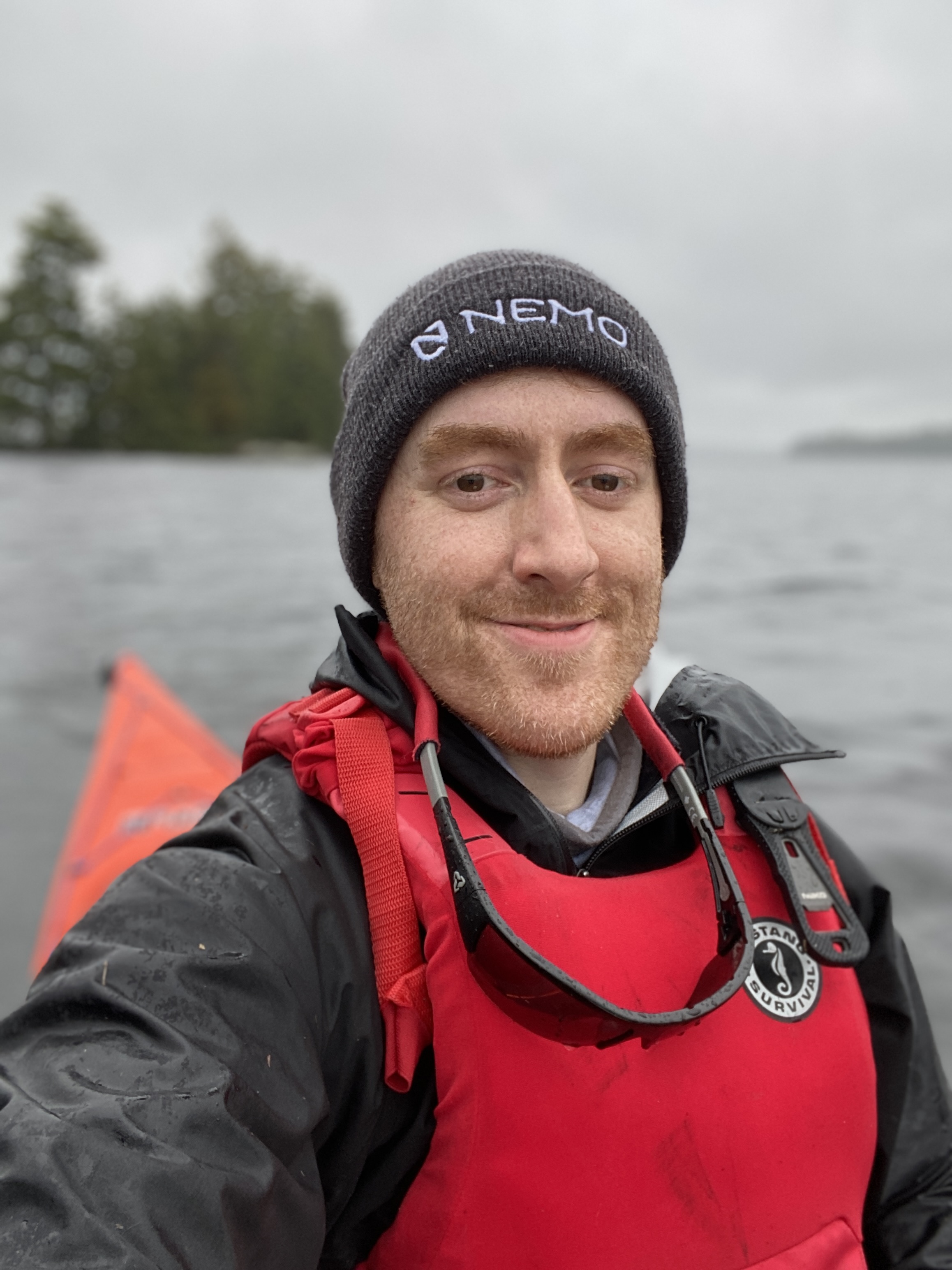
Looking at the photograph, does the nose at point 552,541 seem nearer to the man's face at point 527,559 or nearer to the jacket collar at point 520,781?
the man's face at point 527,559

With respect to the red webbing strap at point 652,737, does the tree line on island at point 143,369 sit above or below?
above

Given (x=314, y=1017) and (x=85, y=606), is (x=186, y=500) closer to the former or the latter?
(x=85, y=606)

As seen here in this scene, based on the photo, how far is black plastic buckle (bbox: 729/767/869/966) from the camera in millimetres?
1687

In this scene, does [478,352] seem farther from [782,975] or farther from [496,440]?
[782,975]

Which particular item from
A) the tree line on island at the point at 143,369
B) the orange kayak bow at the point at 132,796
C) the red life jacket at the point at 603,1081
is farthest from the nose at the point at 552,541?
the tree line on island at the point at 143,369

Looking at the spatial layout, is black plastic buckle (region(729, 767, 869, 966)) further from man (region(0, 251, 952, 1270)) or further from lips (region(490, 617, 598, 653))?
lips (region(490, 617, 598, 653))

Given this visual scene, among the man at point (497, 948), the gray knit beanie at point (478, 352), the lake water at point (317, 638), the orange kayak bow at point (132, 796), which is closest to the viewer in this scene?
the man at point (497, 948)

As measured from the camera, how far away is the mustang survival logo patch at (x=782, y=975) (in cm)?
163

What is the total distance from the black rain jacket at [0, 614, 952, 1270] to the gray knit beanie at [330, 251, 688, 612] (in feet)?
1.05

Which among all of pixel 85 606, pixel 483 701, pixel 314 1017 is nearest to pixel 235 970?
pixel 314 1017

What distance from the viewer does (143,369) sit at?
61250mm

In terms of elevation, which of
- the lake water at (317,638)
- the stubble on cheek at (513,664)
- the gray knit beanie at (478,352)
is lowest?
the lake water at (317,638)

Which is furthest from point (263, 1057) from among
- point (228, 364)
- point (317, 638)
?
point (228, 364)

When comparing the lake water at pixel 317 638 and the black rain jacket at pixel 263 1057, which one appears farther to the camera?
the lake water at pixel 317 638
